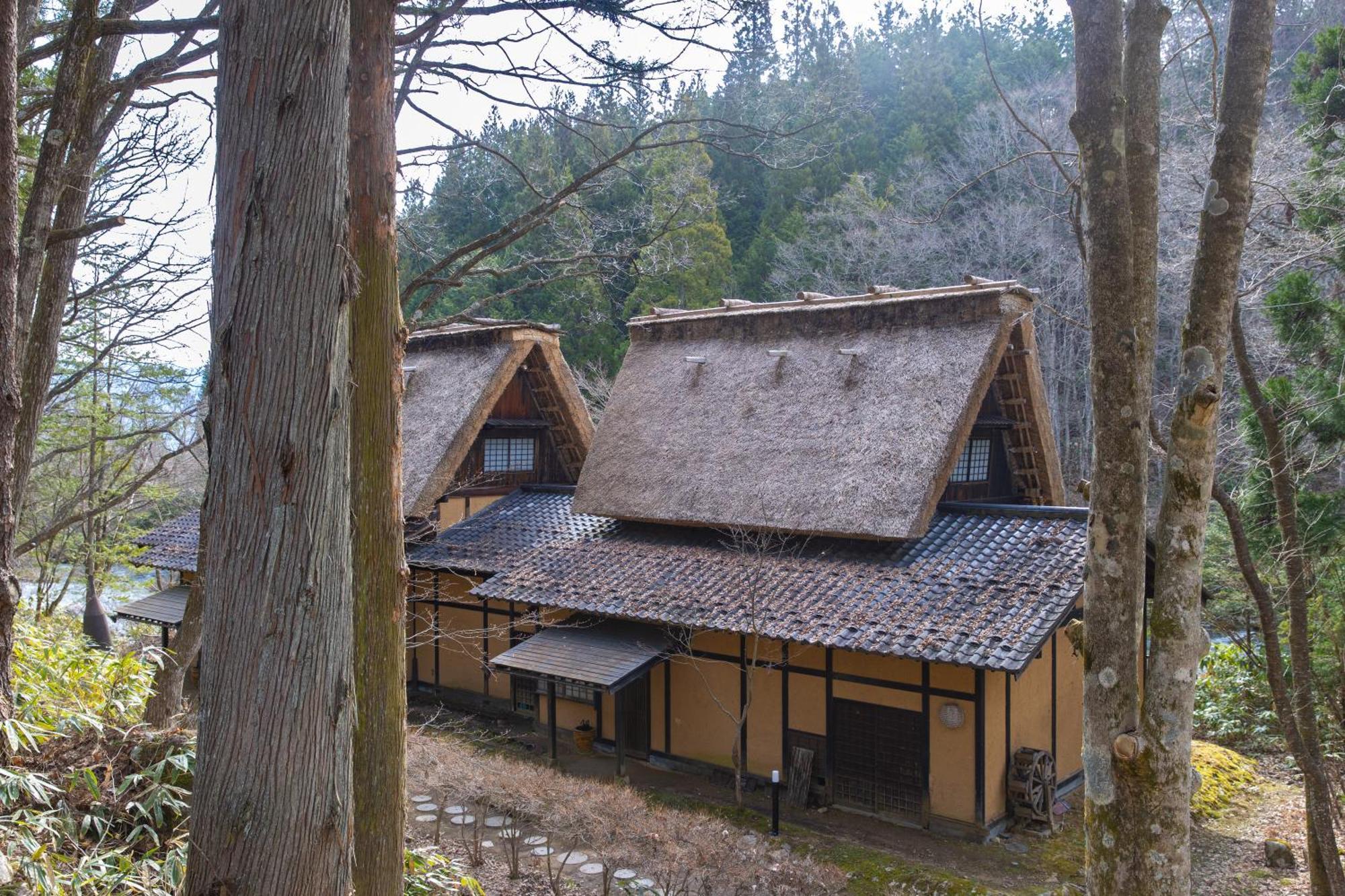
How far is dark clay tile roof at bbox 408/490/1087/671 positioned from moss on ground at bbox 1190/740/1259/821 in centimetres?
278

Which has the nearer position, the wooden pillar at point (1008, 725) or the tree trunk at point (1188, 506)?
the tree trunk at point (1188, 506)

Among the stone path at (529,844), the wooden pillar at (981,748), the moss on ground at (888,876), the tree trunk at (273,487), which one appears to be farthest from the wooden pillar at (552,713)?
the tree trunk at (273,487)

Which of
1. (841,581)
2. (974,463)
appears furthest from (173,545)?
(974,463)

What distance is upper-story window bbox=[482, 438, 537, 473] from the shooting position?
14.9 metres

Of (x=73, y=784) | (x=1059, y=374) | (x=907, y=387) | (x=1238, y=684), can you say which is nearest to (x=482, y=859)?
(x=73, y=784)

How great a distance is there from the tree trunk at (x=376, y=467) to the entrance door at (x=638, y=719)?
7216 millimetres

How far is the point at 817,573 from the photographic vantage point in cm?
989

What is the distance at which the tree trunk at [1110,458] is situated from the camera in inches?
126

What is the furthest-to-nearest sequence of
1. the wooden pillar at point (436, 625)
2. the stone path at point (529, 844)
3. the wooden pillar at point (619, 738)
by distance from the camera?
the wooden pillar at point (436, 625)
the wooden pillar at point (619, 738)
the stone path at point (529, 844)

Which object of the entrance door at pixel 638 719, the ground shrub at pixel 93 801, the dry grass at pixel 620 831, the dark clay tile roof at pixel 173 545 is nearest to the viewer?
→ the ground shrub at pixel 93 801

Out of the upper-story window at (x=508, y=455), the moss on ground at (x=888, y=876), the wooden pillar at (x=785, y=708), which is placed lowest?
the moss on ground at (x=888, y=876)

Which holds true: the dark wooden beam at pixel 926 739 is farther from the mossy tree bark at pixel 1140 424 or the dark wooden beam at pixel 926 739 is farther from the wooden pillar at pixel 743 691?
the mossy tree bark at pixel 1140 424

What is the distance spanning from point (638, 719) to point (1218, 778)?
6.87m

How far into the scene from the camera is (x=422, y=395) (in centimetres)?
1477
